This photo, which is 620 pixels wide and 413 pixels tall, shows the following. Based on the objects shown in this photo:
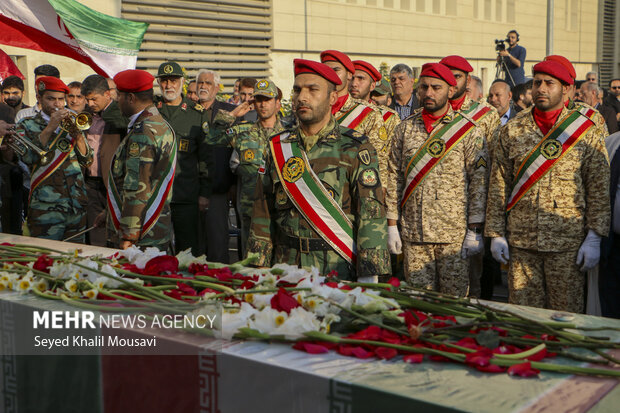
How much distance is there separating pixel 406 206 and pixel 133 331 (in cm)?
348

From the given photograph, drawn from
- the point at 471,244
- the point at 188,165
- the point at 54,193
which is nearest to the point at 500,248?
the point at 471,244

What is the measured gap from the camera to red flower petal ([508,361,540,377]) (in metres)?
1.97

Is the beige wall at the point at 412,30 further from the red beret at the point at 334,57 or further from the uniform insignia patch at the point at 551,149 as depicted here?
the uniform insignia patch at the point at 551,149

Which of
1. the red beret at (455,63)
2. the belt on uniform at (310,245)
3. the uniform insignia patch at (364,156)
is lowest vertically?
the belt on uniform at (310,245)

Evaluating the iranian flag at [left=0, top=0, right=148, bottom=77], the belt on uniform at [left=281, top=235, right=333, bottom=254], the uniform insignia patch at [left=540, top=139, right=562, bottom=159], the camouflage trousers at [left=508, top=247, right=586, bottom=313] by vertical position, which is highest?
the iranian flag at [left=0, top=0, right=148, bottom=77]

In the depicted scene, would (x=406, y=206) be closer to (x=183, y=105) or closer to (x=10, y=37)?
(x=183, y=105)

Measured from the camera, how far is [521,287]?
17.1 feet

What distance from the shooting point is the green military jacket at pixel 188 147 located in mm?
7229

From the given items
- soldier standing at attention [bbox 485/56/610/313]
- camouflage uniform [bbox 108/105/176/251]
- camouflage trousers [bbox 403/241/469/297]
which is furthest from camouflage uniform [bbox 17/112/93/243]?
soldier standing at attention [bbox 485/56/610/313]

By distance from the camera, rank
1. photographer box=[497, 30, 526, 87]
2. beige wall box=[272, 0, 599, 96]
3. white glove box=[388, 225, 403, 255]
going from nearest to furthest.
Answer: white glove box=[388, 225, 403, 255], photographer box=[497, 30, 526, 87], beige wall box=[272, 0, 599, 96]

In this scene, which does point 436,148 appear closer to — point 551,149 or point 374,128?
point 551,149

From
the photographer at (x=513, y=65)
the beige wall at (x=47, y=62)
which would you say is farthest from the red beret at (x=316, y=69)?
the beige wall at (x=47, y=62)

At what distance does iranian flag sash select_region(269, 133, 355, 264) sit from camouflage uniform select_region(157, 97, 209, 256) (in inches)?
129

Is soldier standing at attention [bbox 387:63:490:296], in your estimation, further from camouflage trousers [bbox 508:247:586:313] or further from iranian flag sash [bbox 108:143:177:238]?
iranian flag sash [bbox 108:143:177:238]
